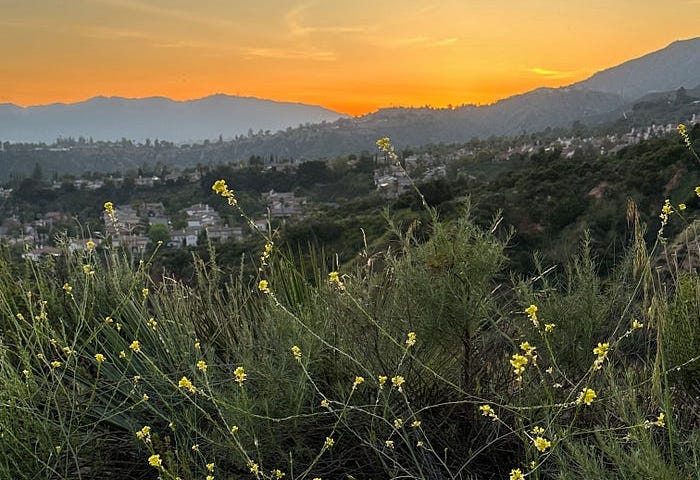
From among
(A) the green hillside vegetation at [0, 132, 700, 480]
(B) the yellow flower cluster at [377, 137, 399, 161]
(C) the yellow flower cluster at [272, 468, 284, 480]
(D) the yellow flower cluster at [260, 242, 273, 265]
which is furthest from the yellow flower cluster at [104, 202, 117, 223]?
(C) the yellow flower cluster at [272, 468, 284, 480]

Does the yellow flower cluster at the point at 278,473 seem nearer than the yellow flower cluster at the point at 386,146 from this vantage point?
Yes

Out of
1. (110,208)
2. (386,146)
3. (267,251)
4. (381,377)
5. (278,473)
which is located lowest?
(278,473)

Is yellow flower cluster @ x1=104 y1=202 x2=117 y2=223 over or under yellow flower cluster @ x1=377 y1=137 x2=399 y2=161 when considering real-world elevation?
under

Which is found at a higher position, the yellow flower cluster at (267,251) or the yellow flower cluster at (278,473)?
the yellow flower cluster at (267,251)

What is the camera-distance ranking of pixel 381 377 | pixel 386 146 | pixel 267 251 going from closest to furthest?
pixel 381 377 → pixel 386 146 → pixel 267 251

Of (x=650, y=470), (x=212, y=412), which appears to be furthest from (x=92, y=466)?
(x=650, y=470)

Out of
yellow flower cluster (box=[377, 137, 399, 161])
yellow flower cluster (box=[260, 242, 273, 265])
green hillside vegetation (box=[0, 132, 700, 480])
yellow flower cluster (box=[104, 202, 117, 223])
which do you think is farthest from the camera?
yellow flower cluster (box=[104, 202, 117, 223])

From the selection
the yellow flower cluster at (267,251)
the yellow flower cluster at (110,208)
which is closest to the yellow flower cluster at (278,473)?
the yellow flower cluster at (267,251)

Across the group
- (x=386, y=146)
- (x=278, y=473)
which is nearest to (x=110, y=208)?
(x=386, y=146)

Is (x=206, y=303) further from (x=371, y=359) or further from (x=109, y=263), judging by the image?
(x=371, y=359)

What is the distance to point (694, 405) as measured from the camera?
1.86 meters

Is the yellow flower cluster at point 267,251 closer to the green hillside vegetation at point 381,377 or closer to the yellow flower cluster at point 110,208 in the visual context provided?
the green hillside vegetation at point 381,377

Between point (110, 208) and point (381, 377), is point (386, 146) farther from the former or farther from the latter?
point (110, 208)

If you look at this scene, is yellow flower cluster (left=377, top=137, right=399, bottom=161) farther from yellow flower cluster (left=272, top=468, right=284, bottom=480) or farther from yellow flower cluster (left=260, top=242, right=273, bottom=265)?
yellow flower cluster (left=272, top=468, right=284, bottom=480)
